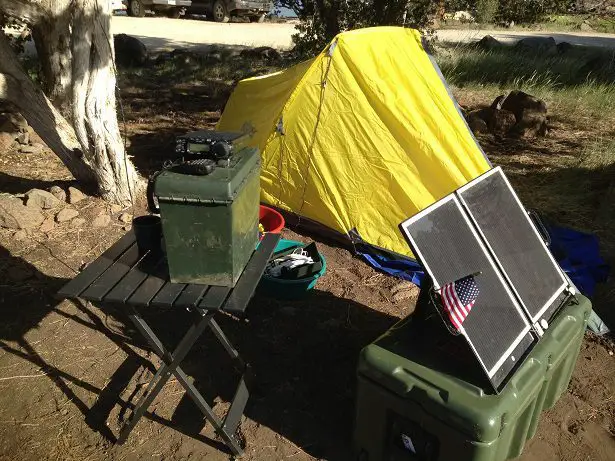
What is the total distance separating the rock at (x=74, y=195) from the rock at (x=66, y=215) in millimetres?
146

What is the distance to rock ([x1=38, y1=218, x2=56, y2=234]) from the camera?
448cm

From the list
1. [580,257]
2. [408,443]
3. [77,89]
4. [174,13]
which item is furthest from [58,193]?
[174,13]

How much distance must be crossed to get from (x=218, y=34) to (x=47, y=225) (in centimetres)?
1273

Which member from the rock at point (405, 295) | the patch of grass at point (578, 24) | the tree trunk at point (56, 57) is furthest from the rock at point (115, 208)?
the patch of grass at point (578, 24)

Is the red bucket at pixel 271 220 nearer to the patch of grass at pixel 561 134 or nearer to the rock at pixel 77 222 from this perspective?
the rock at pixel 77 222

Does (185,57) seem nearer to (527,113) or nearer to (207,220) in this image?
(527,113)

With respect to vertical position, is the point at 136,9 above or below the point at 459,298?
below

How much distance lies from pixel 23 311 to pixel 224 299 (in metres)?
2.22

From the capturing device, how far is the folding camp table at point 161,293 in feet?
7.18

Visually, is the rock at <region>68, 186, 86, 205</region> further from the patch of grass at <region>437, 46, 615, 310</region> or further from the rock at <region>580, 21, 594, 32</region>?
the rock at <region>580, 21, 594, 32</region>

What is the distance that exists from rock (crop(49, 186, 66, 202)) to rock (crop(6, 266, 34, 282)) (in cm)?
98

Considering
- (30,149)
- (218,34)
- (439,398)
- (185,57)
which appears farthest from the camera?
(218,34)

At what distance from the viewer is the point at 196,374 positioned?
3156mm

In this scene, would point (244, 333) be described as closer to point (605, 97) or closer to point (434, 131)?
point (434, 131)
